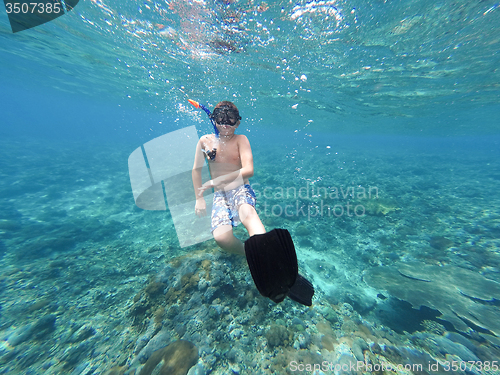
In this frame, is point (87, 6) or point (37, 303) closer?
point (37, 303)

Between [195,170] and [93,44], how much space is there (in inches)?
695

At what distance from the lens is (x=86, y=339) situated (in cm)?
382

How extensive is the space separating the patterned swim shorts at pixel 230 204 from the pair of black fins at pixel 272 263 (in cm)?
109

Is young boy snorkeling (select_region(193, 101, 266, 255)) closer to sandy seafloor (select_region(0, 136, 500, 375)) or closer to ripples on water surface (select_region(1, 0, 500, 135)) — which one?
sandy seafloor (select_region(0, 136, 500, 375))

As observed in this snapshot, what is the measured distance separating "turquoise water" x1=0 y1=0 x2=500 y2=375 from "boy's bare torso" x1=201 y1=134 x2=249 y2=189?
244 cm

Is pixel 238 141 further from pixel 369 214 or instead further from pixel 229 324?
pixel 369 214

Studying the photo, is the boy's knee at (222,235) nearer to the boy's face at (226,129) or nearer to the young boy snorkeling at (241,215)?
the young boy snorkeling at (241,215)

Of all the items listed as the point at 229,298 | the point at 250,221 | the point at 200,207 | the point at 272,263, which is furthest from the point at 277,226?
the point at 272,263

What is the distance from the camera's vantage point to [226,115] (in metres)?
3.12

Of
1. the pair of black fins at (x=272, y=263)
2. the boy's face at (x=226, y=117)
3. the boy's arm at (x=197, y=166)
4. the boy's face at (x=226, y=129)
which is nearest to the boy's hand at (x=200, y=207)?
the boy's arm at (x=197, y=166)

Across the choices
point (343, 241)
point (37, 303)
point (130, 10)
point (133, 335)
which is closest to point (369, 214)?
point (343, 241)

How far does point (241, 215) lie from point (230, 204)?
609 mm

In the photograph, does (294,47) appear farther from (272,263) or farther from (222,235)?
(272,263)

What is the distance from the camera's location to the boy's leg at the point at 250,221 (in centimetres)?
225
